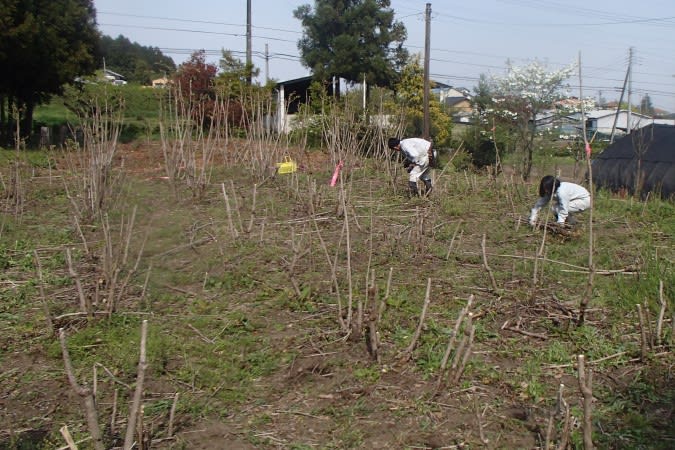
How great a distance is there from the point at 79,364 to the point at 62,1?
41.8 ft

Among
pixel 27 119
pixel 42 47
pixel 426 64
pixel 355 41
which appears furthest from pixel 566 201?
pixel 355 41

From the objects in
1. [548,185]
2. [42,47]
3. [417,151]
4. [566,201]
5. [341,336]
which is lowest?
[341,336]

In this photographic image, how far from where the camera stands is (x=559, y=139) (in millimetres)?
22562

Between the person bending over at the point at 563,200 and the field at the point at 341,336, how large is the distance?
244 millimetres

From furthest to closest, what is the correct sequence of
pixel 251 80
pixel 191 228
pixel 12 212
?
pixel 251 80 < pixel 12 212 < pixel 191 228

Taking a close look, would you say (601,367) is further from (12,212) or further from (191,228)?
(12,212)

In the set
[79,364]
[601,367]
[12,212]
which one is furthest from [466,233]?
[12,212]

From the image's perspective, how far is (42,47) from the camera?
13.2m

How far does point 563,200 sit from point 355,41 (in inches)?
715

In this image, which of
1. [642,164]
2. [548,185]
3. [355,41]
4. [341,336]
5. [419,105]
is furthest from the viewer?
[355,41]

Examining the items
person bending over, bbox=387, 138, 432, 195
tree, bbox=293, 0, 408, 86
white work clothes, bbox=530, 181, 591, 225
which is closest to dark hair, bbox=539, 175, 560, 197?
white work clothes, bbox=530, 181, 591, 225

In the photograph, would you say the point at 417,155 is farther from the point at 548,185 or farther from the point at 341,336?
the point at 341,336

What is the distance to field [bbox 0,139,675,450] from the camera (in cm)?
269

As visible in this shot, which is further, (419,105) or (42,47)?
(419,105)
